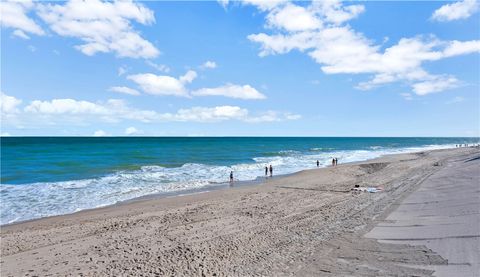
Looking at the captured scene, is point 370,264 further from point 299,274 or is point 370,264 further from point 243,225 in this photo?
point 243,225

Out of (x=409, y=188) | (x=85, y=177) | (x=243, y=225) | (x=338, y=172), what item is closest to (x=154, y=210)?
(x=243, y=225)

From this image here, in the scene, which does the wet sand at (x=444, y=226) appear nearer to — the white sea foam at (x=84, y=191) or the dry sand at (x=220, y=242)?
the dry sand at (x=220, y=242)

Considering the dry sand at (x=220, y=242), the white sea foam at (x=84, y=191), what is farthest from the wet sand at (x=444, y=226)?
the white sea foam at (x=84, y=191)

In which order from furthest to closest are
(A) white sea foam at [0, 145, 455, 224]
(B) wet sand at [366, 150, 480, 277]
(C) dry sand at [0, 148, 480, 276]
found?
(A) white sea foam at [0, 145, 455, 224], (C) dry sand at [0, 148, 480, 276], (B) wet sand at [366, 150, 480, 277]

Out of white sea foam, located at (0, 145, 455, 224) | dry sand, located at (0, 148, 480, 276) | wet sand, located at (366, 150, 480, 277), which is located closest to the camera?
wet sand, located at (366, 150, 480, 277)

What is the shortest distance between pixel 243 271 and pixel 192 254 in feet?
6.23

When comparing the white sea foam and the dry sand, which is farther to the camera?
the white sea foam

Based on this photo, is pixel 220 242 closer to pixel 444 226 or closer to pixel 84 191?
pixel 444 226

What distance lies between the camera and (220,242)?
10.9 meters

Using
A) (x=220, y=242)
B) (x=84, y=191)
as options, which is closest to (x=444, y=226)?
(x=220, y=242)

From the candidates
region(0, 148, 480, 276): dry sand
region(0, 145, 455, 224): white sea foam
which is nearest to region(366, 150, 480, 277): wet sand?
region(0, 148, 480, 276): dry sand

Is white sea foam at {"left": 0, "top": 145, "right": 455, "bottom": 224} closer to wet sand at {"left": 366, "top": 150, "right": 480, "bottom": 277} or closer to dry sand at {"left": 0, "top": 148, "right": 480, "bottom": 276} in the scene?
dry sand at {"left": 0, "top": 148, "right": 480, "bottom": 276}

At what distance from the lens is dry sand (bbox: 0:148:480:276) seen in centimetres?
860

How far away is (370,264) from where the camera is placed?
8.48m
